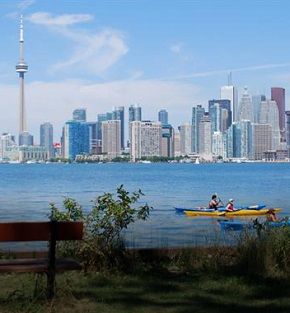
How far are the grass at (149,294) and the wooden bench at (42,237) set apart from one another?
0.32 metres

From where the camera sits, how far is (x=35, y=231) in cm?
729

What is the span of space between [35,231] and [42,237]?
4.9 inches

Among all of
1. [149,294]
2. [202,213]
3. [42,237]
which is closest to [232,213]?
[202,213]

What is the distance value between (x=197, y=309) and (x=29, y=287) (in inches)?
93.3

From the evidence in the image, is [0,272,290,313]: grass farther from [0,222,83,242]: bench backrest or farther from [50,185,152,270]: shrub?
[0,222,83,242]: bench backrest

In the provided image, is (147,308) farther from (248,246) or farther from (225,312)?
(248,246)

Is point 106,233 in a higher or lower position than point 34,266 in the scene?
higher

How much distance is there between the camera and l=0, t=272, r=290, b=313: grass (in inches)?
278

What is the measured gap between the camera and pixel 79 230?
296 inches

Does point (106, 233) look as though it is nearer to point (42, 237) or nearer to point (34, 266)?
point (42, 237)

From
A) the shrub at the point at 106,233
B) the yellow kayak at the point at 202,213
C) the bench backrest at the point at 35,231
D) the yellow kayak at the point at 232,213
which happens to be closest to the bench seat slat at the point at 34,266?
the bench backrest at the point at 35,231

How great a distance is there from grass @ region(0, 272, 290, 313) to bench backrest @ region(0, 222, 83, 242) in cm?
64

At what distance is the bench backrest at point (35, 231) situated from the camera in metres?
7.24

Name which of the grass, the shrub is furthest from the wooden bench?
the shrub
